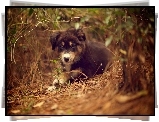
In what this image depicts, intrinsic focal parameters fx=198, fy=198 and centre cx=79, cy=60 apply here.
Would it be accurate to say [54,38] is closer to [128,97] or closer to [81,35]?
[81,35]

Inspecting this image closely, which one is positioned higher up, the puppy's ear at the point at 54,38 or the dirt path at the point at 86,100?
the puppy's ear at the point at 54,38

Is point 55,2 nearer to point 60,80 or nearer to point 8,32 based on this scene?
point 8,32

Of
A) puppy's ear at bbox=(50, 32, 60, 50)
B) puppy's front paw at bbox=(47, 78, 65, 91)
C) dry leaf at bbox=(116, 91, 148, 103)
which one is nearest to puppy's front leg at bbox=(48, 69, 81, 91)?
puppy's front paw at bbox=(47, 78, 65, 91)

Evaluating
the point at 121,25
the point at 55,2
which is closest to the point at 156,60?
the point at 121,25

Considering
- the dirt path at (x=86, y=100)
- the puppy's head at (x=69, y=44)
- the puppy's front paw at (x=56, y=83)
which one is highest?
the puppy's head at (x=69, y=44)

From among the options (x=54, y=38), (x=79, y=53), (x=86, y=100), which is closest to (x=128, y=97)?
(x=86, y=100)

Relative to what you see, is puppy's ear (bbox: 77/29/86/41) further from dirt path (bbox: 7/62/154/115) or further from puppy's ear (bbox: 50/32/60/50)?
dirt path (bbox: 7/62/154/115)

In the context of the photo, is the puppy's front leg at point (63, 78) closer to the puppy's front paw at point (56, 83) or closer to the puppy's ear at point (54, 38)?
the puppy's front paw at point (56, 83)

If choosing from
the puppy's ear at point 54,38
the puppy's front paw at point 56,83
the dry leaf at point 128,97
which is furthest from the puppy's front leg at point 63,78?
the dry leaf at point 128,97
